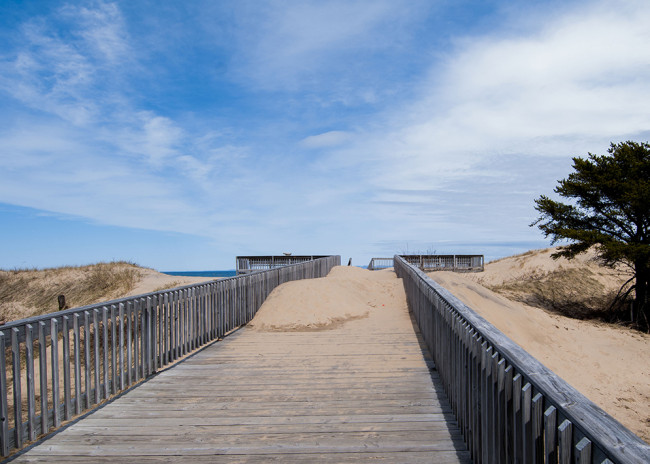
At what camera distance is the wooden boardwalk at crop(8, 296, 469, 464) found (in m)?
4.13

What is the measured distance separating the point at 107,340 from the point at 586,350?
13400mm

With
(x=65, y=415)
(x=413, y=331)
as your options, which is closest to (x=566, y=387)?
(x=65, y=415)

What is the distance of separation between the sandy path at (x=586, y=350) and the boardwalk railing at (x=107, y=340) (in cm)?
747

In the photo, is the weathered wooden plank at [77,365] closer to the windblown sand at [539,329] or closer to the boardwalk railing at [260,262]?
the windblown sand at [539,329]

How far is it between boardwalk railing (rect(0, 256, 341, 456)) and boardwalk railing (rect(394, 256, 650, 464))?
3.69 metres

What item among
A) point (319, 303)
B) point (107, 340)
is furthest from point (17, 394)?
point (319, 303)

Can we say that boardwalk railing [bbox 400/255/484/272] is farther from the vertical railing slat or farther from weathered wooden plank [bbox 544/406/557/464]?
weathered wooden plank [bbox 544/406/557/464]

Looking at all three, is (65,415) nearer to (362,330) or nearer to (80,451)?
(80,451)

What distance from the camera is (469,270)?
114ft

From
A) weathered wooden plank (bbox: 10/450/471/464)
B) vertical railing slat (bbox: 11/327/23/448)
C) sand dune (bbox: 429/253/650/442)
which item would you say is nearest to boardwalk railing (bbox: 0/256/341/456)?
vertical railing slat (bbox: 11/327/23/448)

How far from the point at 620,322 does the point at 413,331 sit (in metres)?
13.7

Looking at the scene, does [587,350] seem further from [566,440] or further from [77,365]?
[77,365]

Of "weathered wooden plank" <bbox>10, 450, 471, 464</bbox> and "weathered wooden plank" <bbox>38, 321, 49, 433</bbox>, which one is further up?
"weathered wooden plank" <bbox>38, 321, 49, 433</bbox>

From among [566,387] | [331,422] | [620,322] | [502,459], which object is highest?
[566,387]
